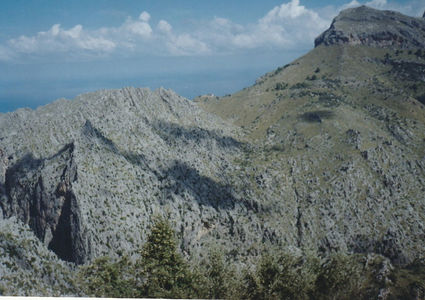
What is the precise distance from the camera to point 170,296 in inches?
872

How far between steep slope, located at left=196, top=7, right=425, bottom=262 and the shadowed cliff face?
136 feet

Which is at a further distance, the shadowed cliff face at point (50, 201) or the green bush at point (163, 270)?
the shadowed cliff face at point (50, 201)

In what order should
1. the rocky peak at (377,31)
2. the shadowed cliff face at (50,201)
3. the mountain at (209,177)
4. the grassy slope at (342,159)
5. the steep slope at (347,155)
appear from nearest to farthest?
the shadowed cliff face at (50,201) → the mountain at (209,177) → the steep slope at (347,155) → the grassy slope at (342,159) → the rocky peak at (377,31)

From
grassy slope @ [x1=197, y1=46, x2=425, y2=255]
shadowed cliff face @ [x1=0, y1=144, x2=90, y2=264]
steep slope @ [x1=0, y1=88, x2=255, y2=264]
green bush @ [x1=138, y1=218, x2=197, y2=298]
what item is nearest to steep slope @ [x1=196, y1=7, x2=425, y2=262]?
grassy slope @ [x1=197, y1=46, x2=425, y2=255]

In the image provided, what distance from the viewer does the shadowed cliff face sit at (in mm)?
41969

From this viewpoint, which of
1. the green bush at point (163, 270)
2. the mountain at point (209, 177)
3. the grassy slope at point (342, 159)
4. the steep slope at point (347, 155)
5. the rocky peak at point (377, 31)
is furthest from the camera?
the rocky peak at point (377, 31)

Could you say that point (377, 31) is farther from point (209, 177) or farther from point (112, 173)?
point (112, 173)

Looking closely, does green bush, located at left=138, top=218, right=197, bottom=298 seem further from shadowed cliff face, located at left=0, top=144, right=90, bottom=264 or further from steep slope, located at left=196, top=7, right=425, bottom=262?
steep slope, located at left=196, top=7, right=425, bottom=262

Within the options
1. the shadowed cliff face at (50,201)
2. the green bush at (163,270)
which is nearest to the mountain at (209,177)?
the shadowed cliff face at (50,201)

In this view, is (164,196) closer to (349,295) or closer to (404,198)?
(349,295)

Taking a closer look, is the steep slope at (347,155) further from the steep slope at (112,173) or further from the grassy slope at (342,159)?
the steep slope at (112,173)

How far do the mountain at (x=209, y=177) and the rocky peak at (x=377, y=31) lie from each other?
53.9 metres

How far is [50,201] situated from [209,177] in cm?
3428

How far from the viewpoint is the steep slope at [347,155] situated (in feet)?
219
